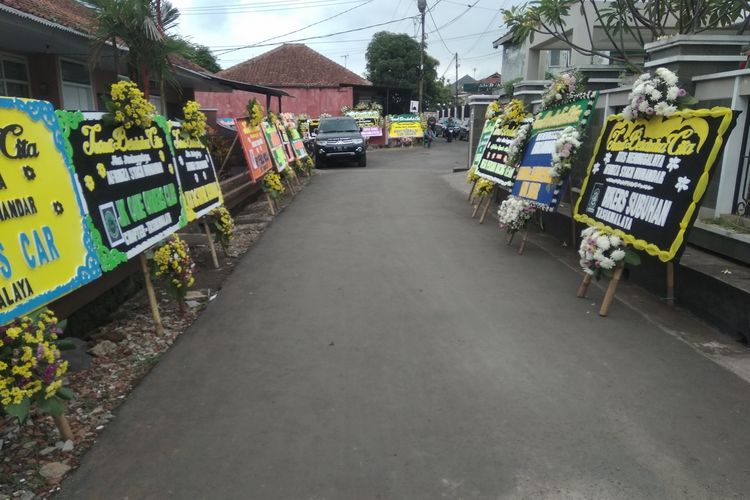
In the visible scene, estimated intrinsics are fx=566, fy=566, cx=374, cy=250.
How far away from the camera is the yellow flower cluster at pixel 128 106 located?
472 centimetres

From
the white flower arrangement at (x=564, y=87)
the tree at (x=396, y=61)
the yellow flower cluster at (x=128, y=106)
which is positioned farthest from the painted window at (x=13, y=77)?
the tree at (x=396, y=61)

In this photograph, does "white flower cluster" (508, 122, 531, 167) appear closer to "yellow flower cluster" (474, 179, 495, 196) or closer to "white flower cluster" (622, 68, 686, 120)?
"yellow flower cluster" (474, 179, 495, 196)

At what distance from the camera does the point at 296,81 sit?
41.0 m

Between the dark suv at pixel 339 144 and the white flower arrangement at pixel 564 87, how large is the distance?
43.6 ft

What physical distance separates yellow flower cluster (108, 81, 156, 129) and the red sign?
5.17 metres

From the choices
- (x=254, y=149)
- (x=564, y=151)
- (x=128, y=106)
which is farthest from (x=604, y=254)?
(x=254, y=149)

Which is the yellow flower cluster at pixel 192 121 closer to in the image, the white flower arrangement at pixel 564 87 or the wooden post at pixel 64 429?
the wooden post at pixel 64 429

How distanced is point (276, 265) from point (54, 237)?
12.1 ft

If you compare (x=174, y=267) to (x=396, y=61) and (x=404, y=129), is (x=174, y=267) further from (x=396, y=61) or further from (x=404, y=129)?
(x=396, y=61)

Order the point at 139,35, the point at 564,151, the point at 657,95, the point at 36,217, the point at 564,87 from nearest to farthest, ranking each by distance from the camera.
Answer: the point at 36,217
the point at 657,95
the point at 564,151
the point at 564,87
the point at 139,35

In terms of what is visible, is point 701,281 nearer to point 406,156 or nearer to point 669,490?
point 669,490

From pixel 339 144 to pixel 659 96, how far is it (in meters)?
16.1

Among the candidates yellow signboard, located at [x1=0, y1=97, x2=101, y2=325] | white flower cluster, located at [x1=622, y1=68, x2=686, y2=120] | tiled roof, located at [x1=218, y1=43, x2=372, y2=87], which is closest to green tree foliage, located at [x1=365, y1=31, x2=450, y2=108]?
tiled roof, located at [x1=218, y1=43, x2=372, y2=87]

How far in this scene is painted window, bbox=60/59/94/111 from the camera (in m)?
13.7
